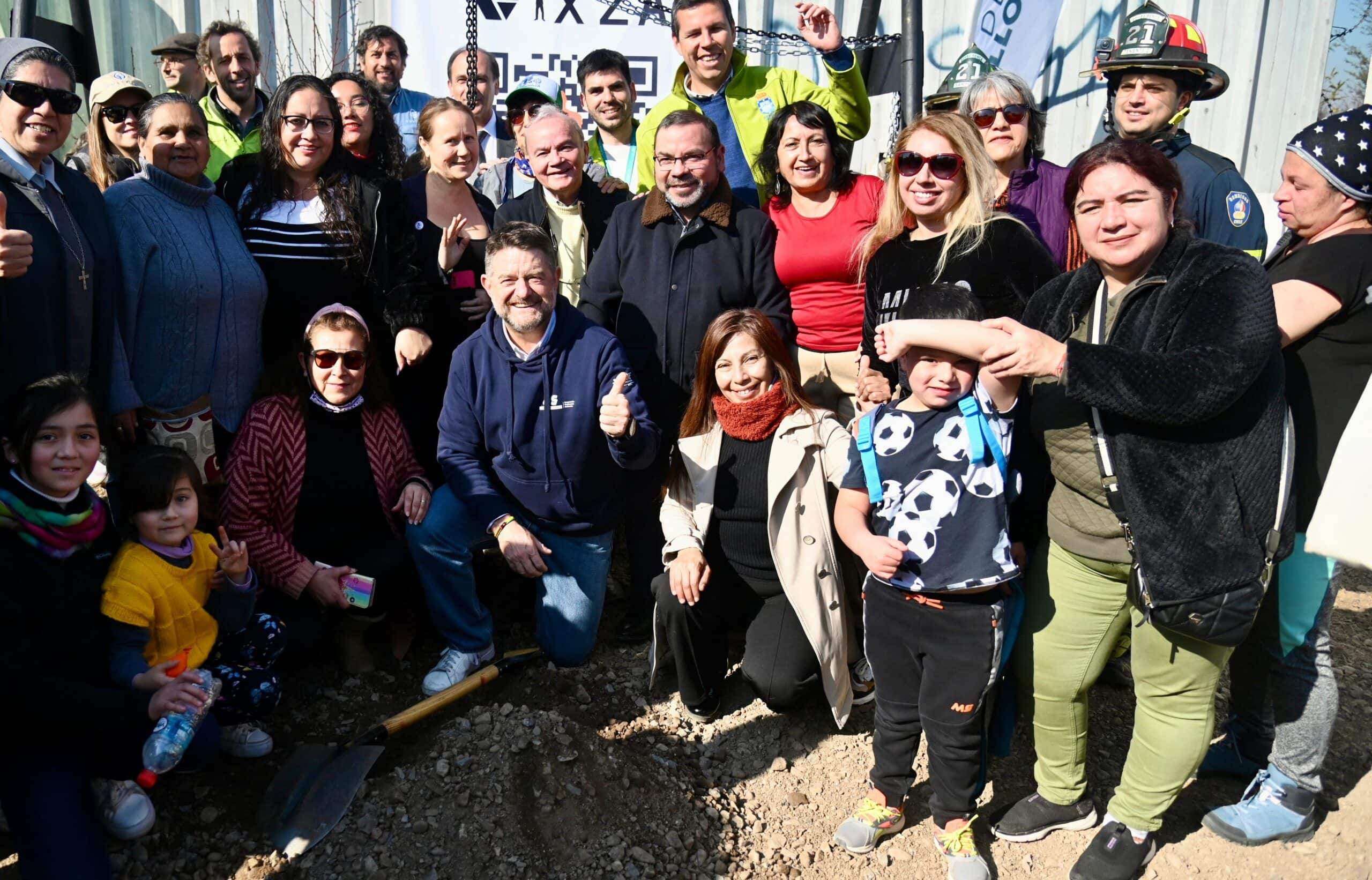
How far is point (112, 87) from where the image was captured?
Result: 412 centimetres

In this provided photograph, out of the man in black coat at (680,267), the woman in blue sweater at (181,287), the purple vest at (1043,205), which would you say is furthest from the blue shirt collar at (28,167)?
the purple vest at (1043,205)

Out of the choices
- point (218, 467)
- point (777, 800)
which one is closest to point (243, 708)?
point (218, 467)

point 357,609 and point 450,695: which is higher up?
point 357,609

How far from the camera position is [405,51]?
567 cm

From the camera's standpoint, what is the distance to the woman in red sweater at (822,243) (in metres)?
3.86

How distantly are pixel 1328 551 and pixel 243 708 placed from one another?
3025 millimetres

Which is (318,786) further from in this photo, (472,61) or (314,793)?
(472,61)

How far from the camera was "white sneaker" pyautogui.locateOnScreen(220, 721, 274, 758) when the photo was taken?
3.29 meters

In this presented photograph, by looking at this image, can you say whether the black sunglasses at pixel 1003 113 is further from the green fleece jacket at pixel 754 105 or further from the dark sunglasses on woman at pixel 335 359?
the dark sunglasses on woman at pixel 335 359

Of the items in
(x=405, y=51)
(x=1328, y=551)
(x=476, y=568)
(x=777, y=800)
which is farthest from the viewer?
(x=405, y=51)

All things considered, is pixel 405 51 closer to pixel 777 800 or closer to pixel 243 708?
pixel 243 708

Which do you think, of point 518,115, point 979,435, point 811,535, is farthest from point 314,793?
point 518,115

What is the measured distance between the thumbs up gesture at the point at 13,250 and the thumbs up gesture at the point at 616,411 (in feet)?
5.86

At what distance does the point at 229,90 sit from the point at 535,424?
2.84 metres
